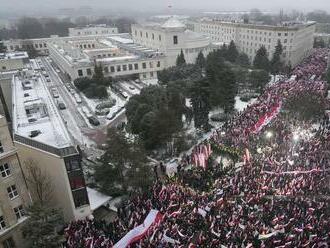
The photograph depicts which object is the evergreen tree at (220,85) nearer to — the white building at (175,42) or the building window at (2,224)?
the building window at (2,224)

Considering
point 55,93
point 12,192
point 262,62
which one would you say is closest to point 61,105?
point 55,93

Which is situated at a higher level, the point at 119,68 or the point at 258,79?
the point at 119,68

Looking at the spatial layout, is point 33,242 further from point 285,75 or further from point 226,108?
point 285,75

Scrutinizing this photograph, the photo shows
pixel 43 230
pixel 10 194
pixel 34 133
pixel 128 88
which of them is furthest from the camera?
pixel 128 88

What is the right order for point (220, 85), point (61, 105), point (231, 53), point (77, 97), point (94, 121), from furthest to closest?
point (231, 53) < point (77, 97) < point (61, 105) < point (94, 121) < point (220, 85)

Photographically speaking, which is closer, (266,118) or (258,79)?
(266,118)

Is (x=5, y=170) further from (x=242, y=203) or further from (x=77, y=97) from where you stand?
(x=77, y=97)

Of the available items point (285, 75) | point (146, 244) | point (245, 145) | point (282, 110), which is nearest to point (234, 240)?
point (146, 244)

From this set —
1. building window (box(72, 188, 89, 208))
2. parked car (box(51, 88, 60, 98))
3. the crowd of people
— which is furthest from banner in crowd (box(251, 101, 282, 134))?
parked car (box(51, 88, 60, 98))

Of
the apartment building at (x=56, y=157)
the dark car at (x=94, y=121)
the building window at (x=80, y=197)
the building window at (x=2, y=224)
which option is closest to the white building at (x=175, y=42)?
the dark car at (x=94, y=121)
